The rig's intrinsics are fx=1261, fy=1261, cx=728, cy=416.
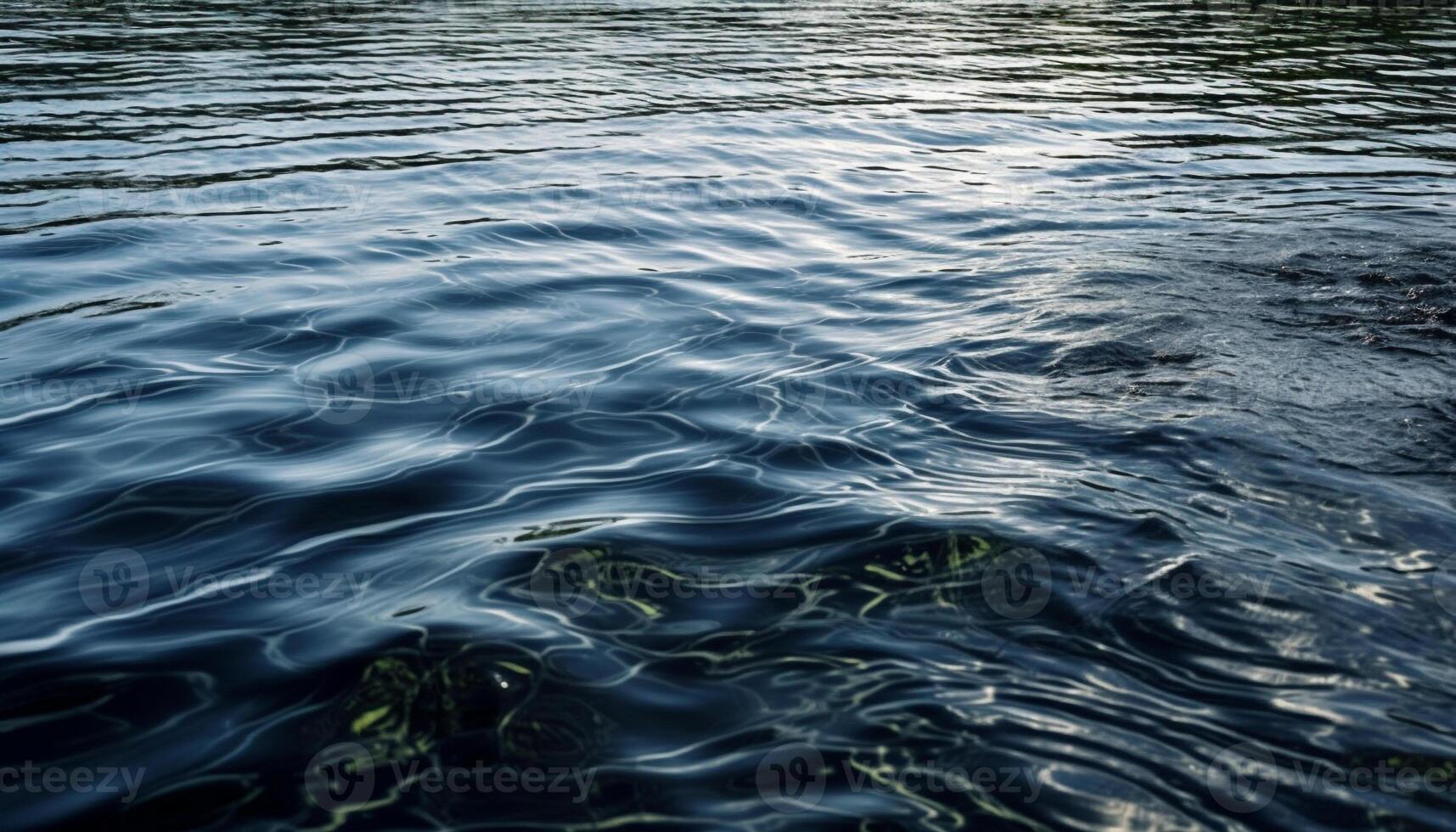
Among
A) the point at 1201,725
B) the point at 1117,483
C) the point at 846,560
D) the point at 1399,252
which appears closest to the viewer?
the point at 1201,725

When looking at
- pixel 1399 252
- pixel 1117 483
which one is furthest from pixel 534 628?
pixel 1399 252

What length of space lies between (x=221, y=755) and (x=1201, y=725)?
3.44 meters

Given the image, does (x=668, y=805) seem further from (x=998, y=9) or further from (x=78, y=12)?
(x=998, y=9)

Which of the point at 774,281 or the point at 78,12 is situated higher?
the point at 78,12

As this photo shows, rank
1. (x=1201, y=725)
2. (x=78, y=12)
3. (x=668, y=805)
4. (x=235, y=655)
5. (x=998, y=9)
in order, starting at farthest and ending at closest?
(x=998, y=9) → (x=78, y=12) → (x=235, y=655) → (x=1201, y=725) → (x=668, y=805)

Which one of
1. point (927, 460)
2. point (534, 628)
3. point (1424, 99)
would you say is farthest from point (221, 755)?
point (1424, 99)

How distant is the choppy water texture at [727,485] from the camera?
436cm

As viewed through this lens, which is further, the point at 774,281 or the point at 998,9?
the point at 998,9

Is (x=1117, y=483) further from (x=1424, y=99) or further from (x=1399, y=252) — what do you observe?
(x=1424, y=99)

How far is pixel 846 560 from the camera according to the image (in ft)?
18.9

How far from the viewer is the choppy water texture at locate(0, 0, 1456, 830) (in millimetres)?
4363

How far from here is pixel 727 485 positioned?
6.64 meters

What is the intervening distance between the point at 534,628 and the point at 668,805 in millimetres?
1265

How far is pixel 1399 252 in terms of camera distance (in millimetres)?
10539
